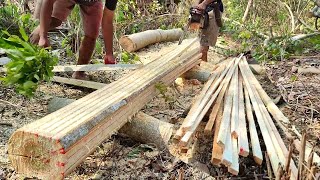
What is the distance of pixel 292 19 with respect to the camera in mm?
7949

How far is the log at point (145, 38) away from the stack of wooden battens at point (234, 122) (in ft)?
8.10

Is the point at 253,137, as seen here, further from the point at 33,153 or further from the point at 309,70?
the point at 309,70

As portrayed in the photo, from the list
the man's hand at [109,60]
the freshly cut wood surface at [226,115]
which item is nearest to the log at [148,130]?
the freshly cut wood surface at [226,115]

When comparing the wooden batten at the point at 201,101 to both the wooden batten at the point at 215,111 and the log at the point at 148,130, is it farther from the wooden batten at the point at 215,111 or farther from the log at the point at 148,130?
the log at the point at 148,130

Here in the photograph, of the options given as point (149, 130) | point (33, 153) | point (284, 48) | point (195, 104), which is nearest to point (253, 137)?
point (195, 104)

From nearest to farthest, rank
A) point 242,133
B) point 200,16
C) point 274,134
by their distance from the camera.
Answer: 1. point 242,133
2. point 274,134
3. point 200,16

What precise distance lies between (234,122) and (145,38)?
445 centimetres

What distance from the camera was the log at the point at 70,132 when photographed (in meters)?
2.12

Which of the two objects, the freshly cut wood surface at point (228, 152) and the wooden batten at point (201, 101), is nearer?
the freshly cut wood surface at point (228, 152)

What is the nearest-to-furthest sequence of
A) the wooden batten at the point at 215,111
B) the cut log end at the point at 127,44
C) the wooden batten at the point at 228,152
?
the wooden batten at the point at 228,152
the wooden batten at the point at 215,111
the cut log end at the point at 127,44

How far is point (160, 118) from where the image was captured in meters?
3.74

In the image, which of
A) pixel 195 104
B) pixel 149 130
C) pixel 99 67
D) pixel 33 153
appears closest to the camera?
pixel 33 153

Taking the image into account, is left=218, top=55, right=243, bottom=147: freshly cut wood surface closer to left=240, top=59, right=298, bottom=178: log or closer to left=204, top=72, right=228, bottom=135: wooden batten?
left=204, top=72, right=228, bottom=135: wooden batten

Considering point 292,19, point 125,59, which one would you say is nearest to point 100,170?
point 125,59
